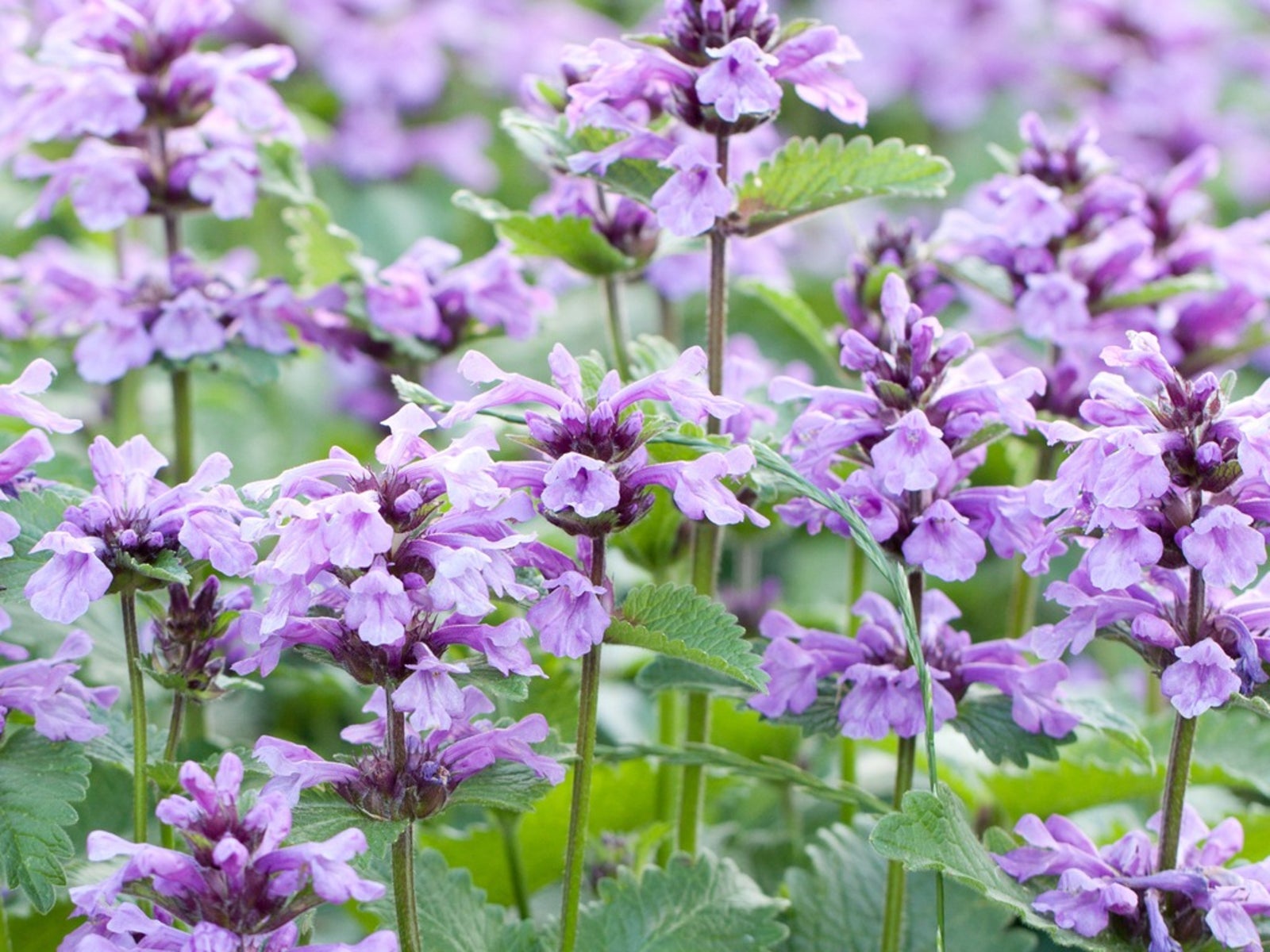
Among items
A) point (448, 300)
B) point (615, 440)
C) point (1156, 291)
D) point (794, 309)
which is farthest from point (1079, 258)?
point (615, 440)

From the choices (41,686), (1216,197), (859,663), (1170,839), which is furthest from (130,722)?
(1216,197)

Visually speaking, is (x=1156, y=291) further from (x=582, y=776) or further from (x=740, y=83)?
(x=582, y=776)

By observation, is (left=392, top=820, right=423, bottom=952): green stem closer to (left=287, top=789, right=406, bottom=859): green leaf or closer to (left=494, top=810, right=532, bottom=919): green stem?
(left=287, top=789, right=406, bottom=859): green leaf

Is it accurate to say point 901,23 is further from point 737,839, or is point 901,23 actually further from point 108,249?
point 737,839

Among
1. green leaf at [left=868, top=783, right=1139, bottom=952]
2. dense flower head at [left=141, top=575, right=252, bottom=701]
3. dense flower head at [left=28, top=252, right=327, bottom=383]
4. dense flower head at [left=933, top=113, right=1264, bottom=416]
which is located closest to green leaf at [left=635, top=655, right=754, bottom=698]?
green leaf at [left=868, top=783, right=1139, bottom=952]

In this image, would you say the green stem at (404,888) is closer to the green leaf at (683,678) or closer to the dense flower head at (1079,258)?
the green leaf at (683,678)

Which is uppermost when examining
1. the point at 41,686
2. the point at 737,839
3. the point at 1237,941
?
the point at 41,686
